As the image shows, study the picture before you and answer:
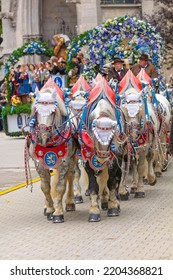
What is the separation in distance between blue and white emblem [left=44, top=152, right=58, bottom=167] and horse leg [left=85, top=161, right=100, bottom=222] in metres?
0.48

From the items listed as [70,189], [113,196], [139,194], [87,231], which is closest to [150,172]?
[139,194]

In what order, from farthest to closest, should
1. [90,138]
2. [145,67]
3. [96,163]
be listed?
[145,67] < [96,163] < [90,138]

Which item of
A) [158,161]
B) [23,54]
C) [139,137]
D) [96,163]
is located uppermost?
[23,54]

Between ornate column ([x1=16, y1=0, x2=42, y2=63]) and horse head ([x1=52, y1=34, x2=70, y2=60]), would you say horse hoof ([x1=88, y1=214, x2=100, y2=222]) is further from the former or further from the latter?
ornate column ([x1=16, y1=0, x2=42, y2=63])

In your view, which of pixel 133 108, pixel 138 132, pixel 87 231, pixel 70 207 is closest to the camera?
pixel 87 231

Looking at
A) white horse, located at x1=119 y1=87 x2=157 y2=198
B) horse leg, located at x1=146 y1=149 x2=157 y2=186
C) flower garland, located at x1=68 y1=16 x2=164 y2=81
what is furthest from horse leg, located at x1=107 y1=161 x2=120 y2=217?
flower garland, located at x1=68 y1=16 x2=164 y2=81

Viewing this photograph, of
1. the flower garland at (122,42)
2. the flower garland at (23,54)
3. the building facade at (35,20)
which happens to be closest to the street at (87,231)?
the flower garland at (122,42)

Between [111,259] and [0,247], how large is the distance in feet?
5.47

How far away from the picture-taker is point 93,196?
41.2 ft

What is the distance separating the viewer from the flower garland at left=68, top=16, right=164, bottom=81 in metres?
19.5

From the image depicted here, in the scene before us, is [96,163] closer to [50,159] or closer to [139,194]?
[50,159]

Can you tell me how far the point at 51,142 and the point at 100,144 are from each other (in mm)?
777

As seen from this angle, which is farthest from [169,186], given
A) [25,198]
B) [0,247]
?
[0,247]

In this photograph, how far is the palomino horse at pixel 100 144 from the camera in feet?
39.3
